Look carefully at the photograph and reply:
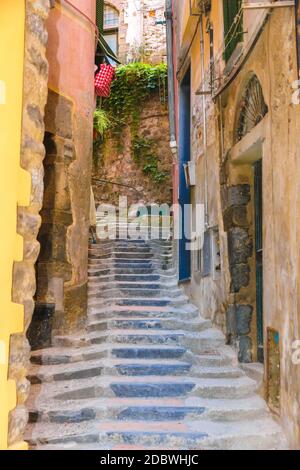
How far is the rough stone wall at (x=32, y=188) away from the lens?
2.76 metres

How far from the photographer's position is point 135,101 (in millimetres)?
14195

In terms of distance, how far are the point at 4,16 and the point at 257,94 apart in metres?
2.70

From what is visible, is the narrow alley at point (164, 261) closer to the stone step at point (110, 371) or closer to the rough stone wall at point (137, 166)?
the stone step at point (110, 371)

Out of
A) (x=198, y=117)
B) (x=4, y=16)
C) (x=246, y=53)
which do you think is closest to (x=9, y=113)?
(x=4, y=16)

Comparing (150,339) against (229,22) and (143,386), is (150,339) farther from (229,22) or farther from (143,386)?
(229,22)

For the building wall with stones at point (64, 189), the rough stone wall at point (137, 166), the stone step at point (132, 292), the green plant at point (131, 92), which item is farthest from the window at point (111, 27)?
the stone step at point (132, 292)

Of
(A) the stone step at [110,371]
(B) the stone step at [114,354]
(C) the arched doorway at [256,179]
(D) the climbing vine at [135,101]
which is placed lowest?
(A) the stone step at [110,371]

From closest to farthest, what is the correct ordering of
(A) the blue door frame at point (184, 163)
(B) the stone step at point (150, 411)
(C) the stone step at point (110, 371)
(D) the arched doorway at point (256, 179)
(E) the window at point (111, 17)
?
(B) the stone step at point (150, 411) < (D) the arched doorway at point (256, 179) < (C) the stone step at point (110, 371) < (A) the blue door frame at point (184, 163) < (E) the window at point (111, 17)

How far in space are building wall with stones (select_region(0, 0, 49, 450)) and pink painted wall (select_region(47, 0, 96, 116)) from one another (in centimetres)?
316

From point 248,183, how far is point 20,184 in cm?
316

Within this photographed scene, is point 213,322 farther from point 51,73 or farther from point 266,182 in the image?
point 51,73

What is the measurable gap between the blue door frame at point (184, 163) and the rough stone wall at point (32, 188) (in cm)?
477

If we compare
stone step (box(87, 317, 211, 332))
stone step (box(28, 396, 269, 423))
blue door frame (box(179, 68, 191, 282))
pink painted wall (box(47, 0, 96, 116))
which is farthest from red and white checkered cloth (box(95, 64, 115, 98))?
stone step (box(28, 396, 269, 423))

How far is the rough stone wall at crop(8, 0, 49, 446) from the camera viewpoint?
2764mm
